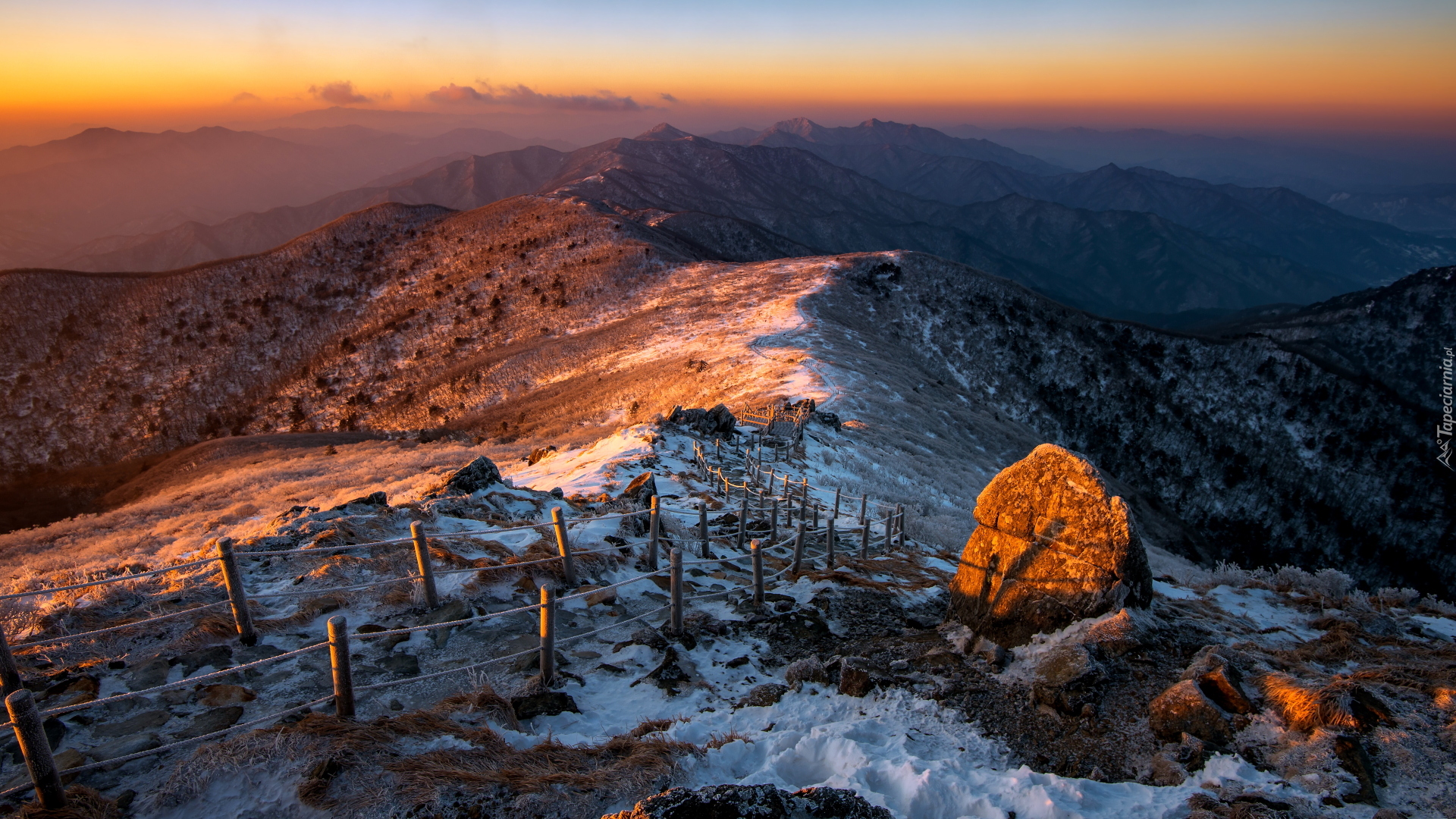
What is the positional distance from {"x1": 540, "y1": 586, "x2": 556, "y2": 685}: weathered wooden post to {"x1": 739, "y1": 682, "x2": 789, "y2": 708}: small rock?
7.16 ft

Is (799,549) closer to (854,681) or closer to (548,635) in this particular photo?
(854,681)

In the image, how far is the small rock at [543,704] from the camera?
22.0ft

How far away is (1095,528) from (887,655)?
310 cm

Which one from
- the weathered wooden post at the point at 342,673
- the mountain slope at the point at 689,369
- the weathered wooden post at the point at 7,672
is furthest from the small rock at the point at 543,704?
the mountain slope at the point at 689,369

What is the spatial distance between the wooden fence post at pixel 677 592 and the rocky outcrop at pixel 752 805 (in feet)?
11.8

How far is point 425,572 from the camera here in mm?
8711

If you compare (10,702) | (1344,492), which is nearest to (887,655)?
(10,702)

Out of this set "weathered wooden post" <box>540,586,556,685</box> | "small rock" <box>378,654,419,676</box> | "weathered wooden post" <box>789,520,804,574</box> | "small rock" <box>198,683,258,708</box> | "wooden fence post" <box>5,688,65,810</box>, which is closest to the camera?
"wooden fence post" <box>5,688,65,810</box>

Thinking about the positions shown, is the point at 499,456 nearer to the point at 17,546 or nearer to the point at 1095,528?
the point at 17,546

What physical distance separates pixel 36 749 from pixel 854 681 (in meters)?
7.00

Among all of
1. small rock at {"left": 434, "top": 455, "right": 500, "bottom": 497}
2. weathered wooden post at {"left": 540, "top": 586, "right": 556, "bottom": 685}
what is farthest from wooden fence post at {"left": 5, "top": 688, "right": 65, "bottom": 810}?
small rock at {"left": 434, "top": 455, "right": 500, "bottom": 497}

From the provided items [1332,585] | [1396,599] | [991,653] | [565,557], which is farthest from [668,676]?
[1396,599]

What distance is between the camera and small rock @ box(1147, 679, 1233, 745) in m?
5.99

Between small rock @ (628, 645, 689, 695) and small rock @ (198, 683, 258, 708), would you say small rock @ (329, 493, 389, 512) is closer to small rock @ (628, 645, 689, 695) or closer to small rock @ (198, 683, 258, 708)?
small rock @ (198, 683, 258, 708)
